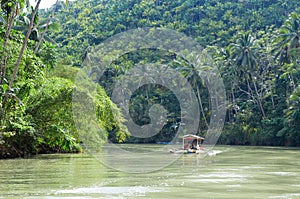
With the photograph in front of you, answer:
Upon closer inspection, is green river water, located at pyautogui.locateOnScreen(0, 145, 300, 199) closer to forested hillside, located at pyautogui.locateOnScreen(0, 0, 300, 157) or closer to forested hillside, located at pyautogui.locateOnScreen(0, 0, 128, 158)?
forested hillside, located at pyautogui.locateOnScreen(0, 0, 128, 158)

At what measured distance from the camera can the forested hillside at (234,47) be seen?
49.8 meters

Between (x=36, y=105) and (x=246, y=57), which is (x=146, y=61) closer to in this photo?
(x=246, y=57)

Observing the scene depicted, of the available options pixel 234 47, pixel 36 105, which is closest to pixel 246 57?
pixel 234 47

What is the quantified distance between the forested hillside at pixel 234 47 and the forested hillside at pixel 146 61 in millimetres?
106

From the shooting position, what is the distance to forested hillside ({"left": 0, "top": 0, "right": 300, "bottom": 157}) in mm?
23672

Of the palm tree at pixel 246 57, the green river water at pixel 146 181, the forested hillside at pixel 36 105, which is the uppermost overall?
the palm tree at pixel 246 57

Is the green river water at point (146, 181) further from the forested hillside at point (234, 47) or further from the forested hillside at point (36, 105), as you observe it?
the forested hillside at point (234, 47)

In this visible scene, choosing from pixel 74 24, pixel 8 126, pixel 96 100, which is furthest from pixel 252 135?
pixel 74 24

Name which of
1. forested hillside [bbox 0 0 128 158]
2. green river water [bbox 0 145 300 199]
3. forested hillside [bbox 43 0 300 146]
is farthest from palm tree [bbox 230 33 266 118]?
green river water [bbox 0 145 300 199]

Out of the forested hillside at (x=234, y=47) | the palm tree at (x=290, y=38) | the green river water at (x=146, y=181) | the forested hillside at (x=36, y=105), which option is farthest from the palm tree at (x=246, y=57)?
the green river water at (x=146, y=181)

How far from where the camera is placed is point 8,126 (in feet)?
77.8

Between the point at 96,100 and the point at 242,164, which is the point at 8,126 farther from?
the point at 242,164

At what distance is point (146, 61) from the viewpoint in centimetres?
6569

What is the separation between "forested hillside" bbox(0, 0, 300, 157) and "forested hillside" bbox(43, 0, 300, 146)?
106 millimetres
